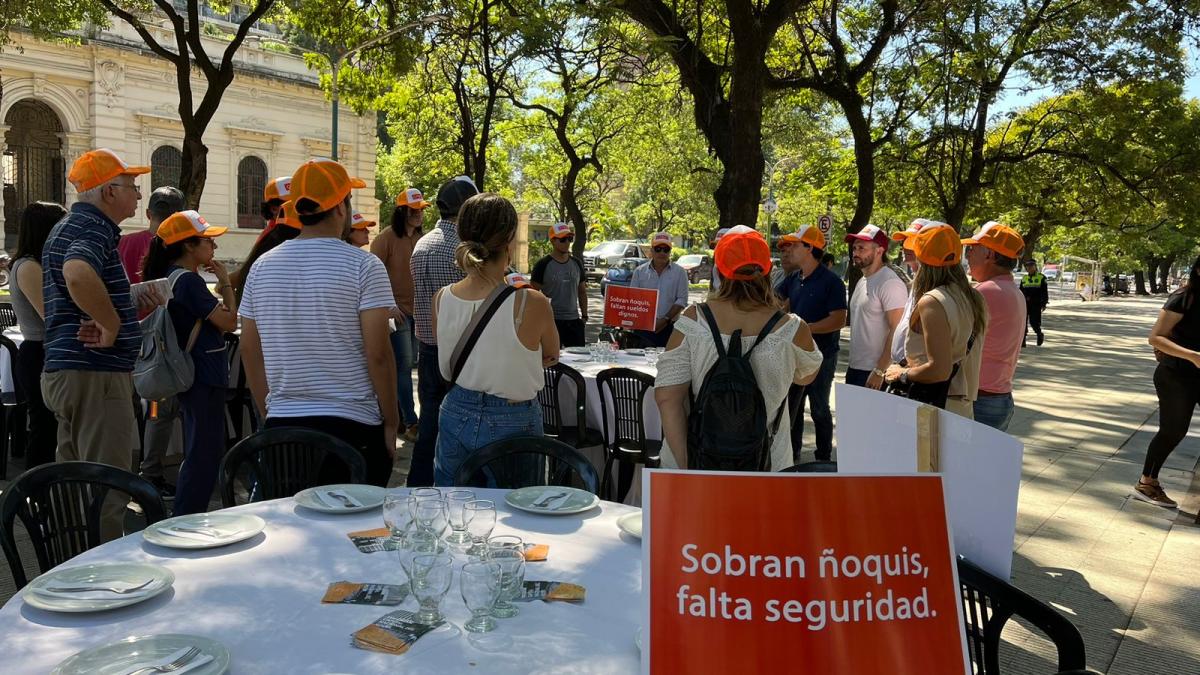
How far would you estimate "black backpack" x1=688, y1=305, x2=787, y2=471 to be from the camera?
3.30 meters

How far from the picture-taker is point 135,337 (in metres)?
4.26

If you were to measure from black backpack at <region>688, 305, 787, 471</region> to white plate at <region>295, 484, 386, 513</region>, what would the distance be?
1.25 metres

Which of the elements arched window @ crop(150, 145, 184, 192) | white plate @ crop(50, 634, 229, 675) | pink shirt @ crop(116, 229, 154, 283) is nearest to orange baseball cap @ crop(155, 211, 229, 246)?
pink shirt @ crop(116, 229, 154, 283)

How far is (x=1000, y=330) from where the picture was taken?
4.88m

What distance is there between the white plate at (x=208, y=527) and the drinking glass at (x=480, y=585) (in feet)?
3.18

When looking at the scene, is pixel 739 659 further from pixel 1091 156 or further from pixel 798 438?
pixel 1091 156

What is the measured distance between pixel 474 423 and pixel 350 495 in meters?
0.74

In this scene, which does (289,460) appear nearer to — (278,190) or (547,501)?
(547,501)

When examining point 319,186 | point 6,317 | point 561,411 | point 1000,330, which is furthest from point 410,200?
point 6,317

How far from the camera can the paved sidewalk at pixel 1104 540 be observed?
4.01m

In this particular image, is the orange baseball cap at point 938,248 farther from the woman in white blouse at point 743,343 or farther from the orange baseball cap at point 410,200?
the orange baseball cap at point 410,200

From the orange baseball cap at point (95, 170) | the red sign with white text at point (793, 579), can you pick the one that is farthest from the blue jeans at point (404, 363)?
the red sign with white text at point (793, 579)

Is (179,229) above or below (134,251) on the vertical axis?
above

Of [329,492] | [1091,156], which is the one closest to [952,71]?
[1091,156]
